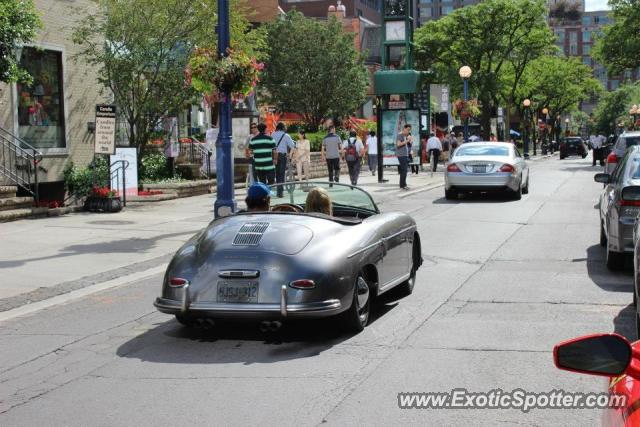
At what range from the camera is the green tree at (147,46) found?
20.9m

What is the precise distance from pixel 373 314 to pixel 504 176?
43.9 feet

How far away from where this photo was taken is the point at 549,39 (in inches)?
2005

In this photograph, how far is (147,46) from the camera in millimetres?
20906

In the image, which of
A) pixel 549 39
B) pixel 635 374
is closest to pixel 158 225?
pixel 635 374

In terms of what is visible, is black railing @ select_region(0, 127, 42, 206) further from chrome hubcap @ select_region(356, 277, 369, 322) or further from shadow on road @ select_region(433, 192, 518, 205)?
chrome hubcap @ select_region(356, 277, 369, 322)

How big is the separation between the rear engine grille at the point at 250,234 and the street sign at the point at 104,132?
11.8m

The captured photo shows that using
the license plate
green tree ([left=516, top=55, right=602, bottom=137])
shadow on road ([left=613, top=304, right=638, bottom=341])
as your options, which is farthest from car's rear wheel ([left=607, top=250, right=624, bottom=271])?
green tree ([left=516, top=55, right=602, bottom=137])

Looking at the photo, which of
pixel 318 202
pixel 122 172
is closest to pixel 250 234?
pixel 318 202

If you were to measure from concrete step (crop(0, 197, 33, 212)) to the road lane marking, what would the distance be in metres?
6.48

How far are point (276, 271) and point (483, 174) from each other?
1497 cm

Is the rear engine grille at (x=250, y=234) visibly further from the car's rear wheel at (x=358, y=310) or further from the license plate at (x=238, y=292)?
the car's rear wheel at (x=358, y=310)

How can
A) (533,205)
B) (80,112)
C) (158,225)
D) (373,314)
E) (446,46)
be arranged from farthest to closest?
(446,46) < (80,112) < (533,205) < (158,225) < (373,314)

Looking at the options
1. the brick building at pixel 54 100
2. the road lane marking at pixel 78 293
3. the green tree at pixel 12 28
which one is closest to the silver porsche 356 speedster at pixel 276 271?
the road lane marking at pixel 78 293

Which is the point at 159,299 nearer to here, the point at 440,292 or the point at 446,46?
the point at 440,292
